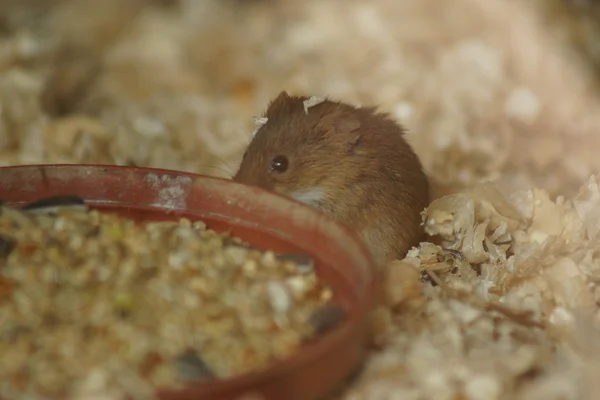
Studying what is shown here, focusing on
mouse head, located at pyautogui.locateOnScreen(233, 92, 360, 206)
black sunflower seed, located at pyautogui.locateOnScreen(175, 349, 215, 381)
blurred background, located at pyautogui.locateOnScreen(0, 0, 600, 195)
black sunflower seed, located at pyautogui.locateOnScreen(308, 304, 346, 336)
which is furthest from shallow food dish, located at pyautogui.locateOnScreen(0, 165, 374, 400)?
blurred background, located at pyautogui.locateOnScreen(0, 0, 600, 195)

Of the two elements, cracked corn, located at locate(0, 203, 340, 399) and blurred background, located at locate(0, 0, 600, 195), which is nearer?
cracked corn, located at locate(0, 203, 340, 399)

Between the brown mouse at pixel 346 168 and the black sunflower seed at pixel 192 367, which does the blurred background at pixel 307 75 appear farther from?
the black sunflower seed at pixel 192 367

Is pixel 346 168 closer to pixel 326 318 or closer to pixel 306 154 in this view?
pixel 306 154

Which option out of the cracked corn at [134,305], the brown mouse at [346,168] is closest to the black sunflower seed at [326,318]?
the cracked corn at [134,305]

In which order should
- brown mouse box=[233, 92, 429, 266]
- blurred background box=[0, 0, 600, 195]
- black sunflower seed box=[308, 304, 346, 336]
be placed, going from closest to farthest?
black sunflower seed box=[308, 304, 346, 336], brown mouse box=[233, 92, 429, 266], blurred background box=[0, 0, 600, 195]

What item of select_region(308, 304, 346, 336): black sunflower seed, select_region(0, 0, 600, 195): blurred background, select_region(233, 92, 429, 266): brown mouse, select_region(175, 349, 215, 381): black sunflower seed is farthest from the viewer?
select_region(0, 0, 600, 195): blurred background

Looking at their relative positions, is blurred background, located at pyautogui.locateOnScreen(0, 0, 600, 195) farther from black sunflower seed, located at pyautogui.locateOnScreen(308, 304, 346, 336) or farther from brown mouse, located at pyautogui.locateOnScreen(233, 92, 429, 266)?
black sunflower seed, located at pyautogui.locateOnScreen(308, 304, 346, 336)

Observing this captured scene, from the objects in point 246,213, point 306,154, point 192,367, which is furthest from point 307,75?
point 192,367
